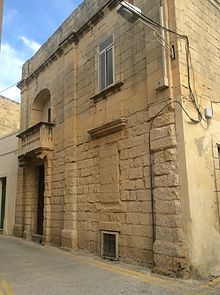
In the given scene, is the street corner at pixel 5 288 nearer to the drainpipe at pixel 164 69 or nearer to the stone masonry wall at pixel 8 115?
the drainpipe at pixel 164 69

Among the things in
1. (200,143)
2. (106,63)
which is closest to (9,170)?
Result: (106,63)

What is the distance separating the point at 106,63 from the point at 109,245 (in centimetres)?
492

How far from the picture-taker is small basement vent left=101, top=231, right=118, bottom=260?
7.27 meters

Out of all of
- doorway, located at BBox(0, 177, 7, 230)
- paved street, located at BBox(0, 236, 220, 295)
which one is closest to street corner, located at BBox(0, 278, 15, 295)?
paved street, located at BBox(0, 236, 220, 295)

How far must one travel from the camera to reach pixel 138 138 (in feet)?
23.1

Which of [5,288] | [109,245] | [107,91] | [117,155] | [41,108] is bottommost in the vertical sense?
[5,288]

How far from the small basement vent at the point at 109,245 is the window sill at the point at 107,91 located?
141 inches

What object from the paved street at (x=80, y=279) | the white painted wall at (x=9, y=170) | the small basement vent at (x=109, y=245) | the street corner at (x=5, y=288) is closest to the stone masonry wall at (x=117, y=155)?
the small basement vent at (x=109, y=245)

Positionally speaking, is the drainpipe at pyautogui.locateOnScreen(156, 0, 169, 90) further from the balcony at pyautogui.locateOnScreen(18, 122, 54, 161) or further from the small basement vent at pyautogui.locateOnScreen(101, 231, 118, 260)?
the balcony at pyautogui.locateOnScreen(18, 122, 54, 161)

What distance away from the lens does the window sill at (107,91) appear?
7.81 metres

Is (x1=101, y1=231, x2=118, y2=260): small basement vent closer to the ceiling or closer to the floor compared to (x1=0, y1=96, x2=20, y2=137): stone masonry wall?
closer to the floor

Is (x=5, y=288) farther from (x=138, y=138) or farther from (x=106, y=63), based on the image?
(x=106, y=63)

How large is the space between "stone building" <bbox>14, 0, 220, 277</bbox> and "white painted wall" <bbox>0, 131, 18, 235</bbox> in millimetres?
3065

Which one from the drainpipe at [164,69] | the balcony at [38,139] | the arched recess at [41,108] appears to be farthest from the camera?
the arched recess at [41,108]
